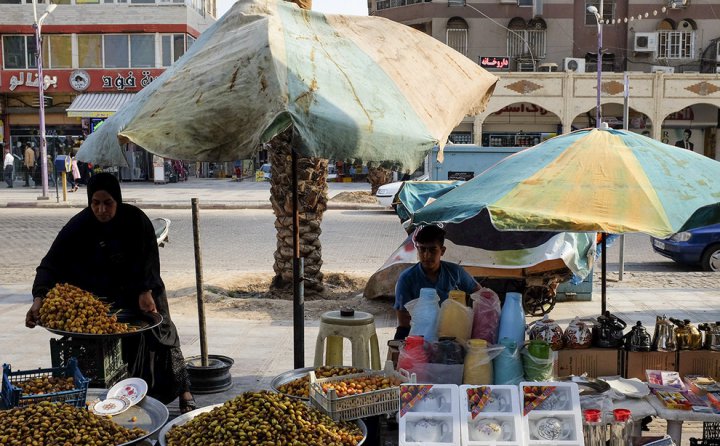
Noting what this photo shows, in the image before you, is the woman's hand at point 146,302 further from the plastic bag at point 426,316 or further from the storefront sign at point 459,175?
the storefront sign at point 459,175

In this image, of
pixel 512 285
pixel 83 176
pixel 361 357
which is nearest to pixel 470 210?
pixel 361 357

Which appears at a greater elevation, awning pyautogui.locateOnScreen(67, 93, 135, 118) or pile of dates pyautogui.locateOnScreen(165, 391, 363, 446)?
awning pyautogui.locateOnScreen(67, 93, 135, 118)

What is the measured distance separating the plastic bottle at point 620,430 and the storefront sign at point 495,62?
36360 mm

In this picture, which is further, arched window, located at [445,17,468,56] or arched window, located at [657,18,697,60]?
arched window, located at [445,17,468,56]

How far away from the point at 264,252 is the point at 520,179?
11.1m

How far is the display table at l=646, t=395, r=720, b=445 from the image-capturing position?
4.48 metres

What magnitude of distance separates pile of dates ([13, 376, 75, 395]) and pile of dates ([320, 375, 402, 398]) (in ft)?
5.08

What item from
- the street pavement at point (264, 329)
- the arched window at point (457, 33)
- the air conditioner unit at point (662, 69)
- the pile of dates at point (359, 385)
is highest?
the arched window at point (457, 33)

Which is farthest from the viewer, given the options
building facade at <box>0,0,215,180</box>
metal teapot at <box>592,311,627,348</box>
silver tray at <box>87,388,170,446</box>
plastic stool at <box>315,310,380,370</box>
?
building facade at <box>0,0,215,180</box>

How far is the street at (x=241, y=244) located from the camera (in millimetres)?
13875

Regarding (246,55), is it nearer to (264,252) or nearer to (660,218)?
(660,218)

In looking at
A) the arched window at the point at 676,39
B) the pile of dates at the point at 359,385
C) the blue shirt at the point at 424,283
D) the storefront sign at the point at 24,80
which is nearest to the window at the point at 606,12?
the arched window at the point at 676,39

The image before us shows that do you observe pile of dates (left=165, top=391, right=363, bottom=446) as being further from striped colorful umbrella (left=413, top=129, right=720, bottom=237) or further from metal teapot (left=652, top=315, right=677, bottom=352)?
metal teapot (left=652, top=315, right=677, bottom=352)

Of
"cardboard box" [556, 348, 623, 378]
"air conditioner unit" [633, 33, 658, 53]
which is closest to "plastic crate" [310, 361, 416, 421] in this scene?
"cardboard box" [556, 348, 623, 378]
